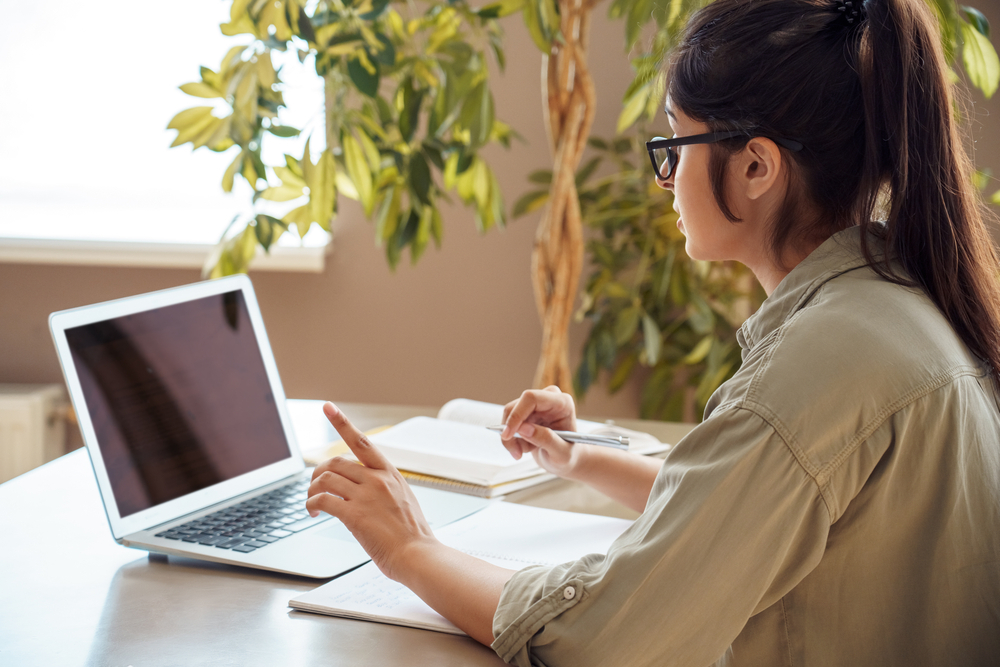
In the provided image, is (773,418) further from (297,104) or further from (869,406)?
(297,104)

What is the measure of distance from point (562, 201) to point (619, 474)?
2.34ft

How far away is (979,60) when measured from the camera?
1.40 m

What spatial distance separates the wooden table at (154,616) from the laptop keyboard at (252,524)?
0.03 meters

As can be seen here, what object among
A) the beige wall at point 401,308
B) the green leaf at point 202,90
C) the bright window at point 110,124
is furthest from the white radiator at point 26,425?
the green leaf at point 202,90

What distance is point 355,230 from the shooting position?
7.64ft

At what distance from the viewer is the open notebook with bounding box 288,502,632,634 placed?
73 centimetres

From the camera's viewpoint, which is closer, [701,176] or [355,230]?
[701,176]

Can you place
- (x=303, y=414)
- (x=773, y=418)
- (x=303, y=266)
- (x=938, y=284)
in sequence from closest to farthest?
1. (x=773, y=418)
2. (x=938, y=284)
3. (x=303, y=414)
4. (x=303, y=266)

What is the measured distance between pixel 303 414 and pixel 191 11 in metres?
1.48

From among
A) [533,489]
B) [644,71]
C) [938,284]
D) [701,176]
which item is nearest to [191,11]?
[644,71]

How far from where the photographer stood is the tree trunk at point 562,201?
1.58 m

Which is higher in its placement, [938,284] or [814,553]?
[938,284]

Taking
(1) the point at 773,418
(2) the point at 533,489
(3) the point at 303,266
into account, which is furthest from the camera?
(3) the point at 303,266

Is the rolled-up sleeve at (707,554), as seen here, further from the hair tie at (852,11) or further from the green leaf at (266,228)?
the green leaf at (266,228)
